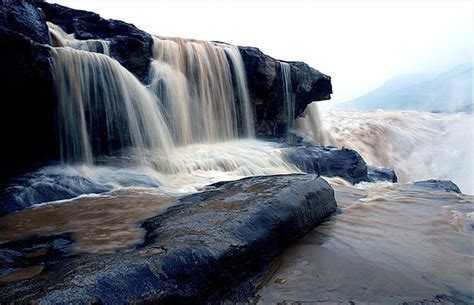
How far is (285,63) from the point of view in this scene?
12828 mm

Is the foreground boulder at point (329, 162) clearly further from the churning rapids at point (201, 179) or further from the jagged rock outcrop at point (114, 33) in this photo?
the jagged rock outcrop at point (114, 33)

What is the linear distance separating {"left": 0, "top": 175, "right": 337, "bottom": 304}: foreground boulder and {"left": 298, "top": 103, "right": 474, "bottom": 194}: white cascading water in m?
11.5

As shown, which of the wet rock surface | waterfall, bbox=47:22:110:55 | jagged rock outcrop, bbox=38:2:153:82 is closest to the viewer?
waterfall, bbox=47:22:110:55

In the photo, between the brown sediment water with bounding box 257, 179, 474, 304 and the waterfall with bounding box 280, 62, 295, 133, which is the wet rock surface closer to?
the waterfall with bounding box 280, 62, 295, 133

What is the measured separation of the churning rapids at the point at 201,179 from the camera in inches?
96.7

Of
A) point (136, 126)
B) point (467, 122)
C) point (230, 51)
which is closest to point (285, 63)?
point (230, 51)

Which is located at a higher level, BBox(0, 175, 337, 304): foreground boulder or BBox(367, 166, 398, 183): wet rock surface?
BBox(0, 175, 337, 304): foreground boulder

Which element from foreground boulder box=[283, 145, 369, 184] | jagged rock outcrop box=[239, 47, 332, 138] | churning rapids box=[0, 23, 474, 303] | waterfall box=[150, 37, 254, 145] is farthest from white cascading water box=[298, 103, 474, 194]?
foreground boulder box=[283, 145, 369, 184]

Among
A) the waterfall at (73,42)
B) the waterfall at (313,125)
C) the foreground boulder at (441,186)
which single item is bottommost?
the foreground boulder at (441,186)

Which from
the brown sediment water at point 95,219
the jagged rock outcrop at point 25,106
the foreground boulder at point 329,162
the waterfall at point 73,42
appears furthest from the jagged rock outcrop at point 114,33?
the brown sediment water at point 95,219

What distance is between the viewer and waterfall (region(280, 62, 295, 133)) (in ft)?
41.7

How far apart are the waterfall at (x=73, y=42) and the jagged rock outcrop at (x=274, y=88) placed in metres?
4.64

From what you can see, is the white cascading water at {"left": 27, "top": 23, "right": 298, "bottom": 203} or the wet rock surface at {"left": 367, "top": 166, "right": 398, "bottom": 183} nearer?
the white cascading water at {"left": 27, "top": 23, "right": 298, "bottom": 203}

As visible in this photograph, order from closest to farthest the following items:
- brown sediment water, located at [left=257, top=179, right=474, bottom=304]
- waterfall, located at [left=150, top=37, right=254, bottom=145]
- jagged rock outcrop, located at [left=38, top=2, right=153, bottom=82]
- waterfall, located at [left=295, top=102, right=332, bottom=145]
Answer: brown sediment water, located at [left=257, top=179, right=474, bottom=304] → jagged rock outcrop, located at [left=38, top=2, right=153, bottom=82] → waterfall, located at [left=150, top=37, right=254, bottom=145] → waterfall, located at [left=295, top=102, right=332, bottom=145]
